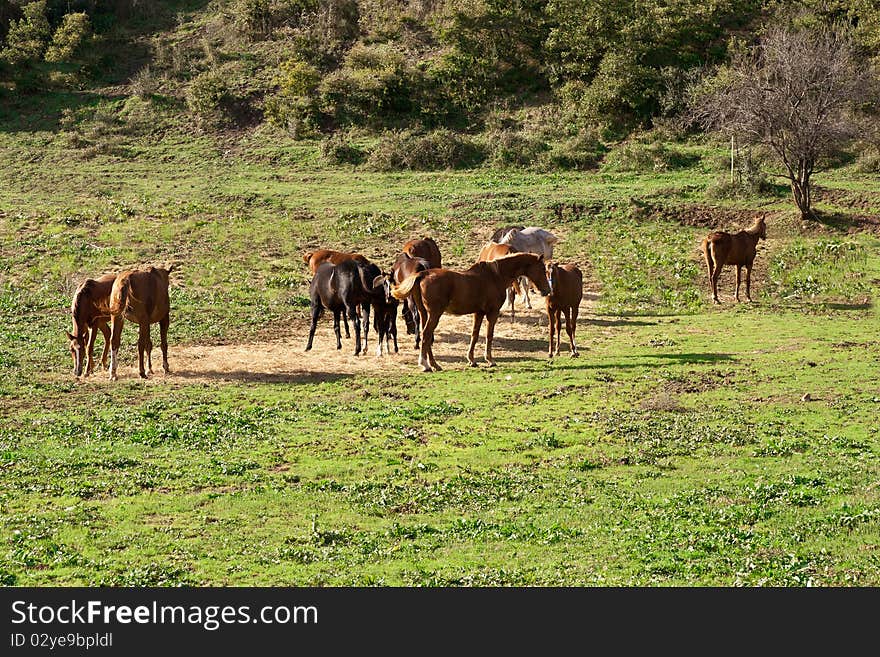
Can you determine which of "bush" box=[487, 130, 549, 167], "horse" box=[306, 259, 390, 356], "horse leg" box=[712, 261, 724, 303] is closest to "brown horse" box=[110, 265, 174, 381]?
"horse" box=[306, 259, 390, 356]

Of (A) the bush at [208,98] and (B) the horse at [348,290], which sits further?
(A) the bush at [208,98]

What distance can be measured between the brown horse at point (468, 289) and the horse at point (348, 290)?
1213mm

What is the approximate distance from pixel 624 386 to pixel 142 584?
34.2 ft

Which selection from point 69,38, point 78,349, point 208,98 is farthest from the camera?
point 69,38

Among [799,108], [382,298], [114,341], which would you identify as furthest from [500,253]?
[799,108]

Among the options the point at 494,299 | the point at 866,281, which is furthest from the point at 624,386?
the point at 866,281

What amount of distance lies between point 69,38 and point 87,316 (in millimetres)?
41819

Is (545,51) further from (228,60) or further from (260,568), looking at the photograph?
(260,568)

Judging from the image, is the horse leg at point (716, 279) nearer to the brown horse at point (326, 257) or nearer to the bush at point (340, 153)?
the brown horse at point (326, 257)

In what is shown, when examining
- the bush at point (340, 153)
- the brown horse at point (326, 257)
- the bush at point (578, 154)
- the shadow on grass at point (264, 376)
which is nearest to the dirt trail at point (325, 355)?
the shadow on grass at point (264, 376)

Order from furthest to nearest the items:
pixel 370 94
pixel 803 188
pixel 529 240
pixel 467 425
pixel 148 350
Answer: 1. pixel 370 94
2. pixel 803 188
3. pixel 529 240
4. pixel 148 350
5. pixel 467 425

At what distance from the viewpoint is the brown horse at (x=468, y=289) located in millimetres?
19781

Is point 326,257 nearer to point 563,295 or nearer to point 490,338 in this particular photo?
point 490,338

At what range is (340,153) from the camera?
4416cm
